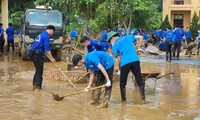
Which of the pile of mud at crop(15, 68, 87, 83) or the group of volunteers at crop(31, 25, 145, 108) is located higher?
the group of volunteers at crop(31, 25, 145, 108)

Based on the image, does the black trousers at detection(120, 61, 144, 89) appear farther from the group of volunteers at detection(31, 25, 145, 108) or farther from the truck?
the truck

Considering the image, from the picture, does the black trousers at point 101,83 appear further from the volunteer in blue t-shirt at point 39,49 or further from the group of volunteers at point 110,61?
the volunteer in blue t-shirt at point 39,49

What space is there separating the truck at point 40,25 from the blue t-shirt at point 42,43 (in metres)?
8.76

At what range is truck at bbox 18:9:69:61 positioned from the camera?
19797 millimetres

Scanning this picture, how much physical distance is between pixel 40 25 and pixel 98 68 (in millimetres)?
11841

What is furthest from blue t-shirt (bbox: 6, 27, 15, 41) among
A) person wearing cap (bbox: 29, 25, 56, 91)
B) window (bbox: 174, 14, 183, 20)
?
window (bbox: 174, 14, 183, 20)

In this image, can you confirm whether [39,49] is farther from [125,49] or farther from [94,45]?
[125,49]

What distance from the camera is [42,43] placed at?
35.8 feet

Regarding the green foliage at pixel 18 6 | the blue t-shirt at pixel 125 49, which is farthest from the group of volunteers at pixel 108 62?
the green foliage at pixel 18 6

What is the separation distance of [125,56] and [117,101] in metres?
1.18

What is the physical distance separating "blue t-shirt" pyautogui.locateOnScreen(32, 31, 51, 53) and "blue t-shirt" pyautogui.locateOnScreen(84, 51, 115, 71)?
2476 millimetres

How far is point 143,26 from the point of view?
3506 centimetres

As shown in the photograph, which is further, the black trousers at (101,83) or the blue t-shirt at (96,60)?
the black trousers at (101,83)

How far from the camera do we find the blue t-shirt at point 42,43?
10.7 meters
